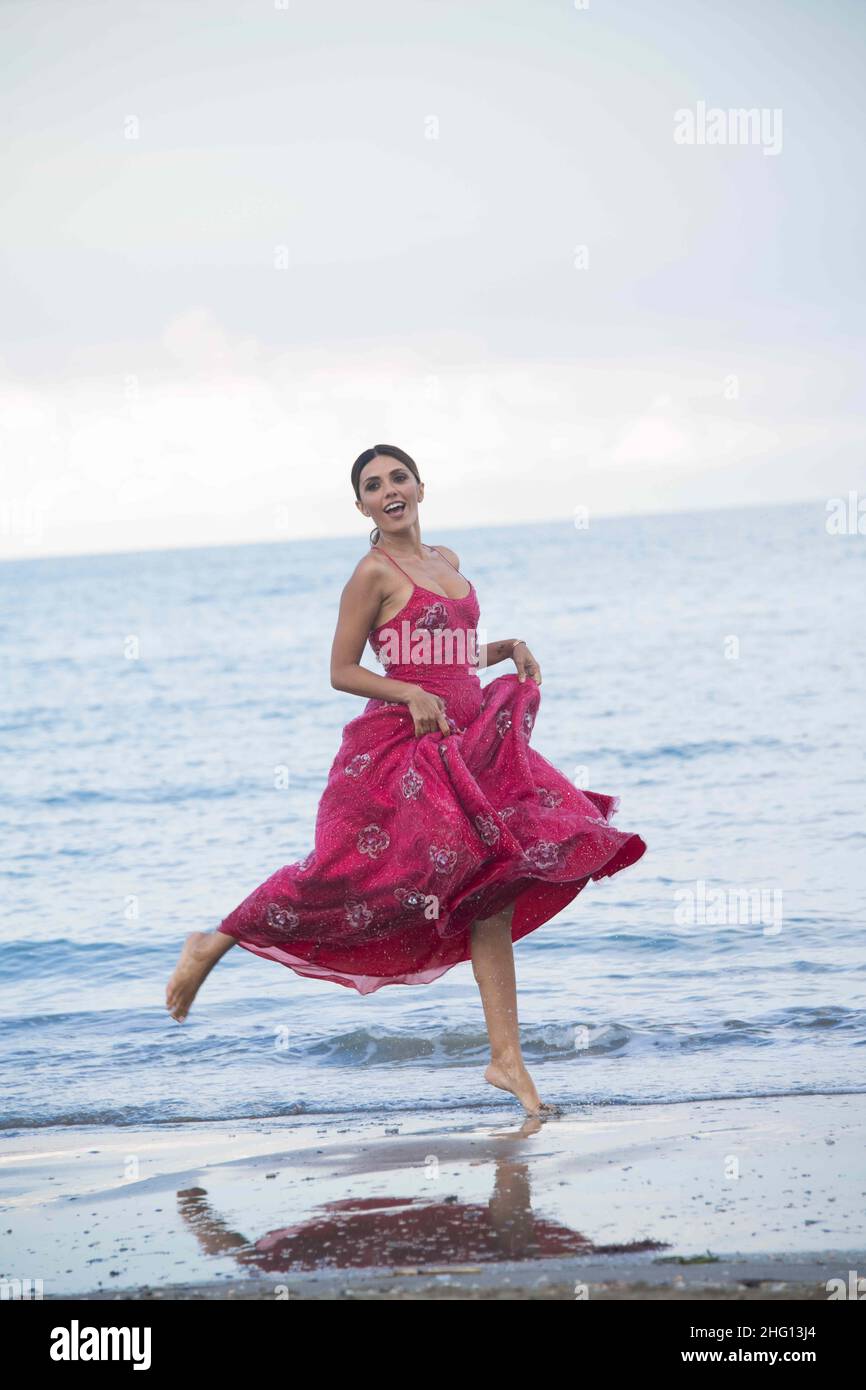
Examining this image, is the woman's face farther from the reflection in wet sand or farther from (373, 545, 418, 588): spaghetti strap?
the reflection in wet sand

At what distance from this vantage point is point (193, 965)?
4.86m

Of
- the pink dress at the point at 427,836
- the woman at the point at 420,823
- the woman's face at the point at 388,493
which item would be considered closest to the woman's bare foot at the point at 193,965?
the woman at the point at 420,823

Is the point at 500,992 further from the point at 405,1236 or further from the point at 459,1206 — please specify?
the point at 405,1236

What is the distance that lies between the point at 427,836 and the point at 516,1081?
3.07 feet

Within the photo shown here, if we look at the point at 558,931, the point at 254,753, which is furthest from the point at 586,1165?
the point at 254,753

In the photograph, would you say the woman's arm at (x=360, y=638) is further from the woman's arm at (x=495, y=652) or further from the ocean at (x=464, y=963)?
Result: the ocean at (x=464, y=963)

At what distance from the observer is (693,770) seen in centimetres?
1420

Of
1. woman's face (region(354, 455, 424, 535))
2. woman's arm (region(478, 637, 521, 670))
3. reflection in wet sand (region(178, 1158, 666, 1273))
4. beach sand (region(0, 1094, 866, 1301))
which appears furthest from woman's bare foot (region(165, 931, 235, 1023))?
woman's face (region(354, 455, 424, 535))

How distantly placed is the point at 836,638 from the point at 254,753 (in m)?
11.5

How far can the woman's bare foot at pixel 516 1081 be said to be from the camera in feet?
15.9

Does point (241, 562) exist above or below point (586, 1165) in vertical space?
above

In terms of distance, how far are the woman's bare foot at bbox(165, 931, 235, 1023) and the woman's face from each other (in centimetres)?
147

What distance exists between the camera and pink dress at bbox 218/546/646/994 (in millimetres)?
4602
